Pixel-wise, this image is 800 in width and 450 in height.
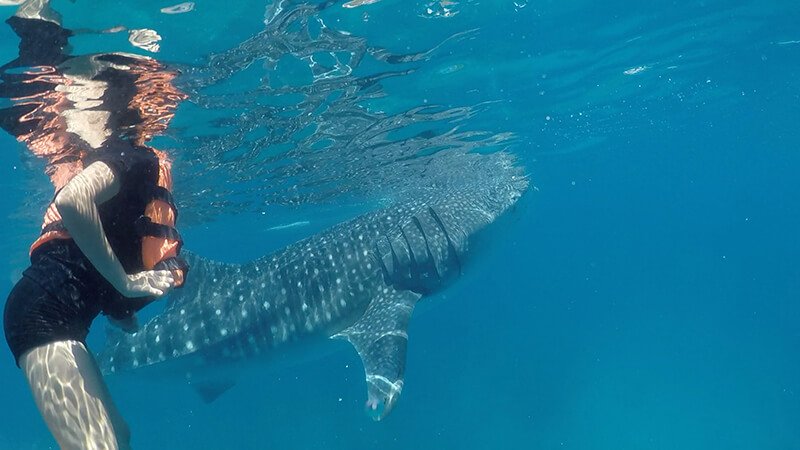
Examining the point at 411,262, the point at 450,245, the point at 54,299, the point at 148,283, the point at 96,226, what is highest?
the point at 96,226

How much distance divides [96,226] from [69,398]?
1056 millimetres

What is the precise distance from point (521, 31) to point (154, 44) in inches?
281

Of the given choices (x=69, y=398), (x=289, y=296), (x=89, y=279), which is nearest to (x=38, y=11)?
(x=89, y=279)

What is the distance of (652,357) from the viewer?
53.5m

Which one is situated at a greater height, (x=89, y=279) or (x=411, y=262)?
(x=89, y=279)

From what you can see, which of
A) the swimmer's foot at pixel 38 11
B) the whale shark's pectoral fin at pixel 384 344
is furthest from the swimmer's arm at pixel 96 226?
the swimmer's foot at pixel 38 11

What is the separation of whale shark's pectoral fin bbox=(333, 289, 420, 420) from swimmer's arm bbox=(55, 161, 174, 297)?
3032 millimetres

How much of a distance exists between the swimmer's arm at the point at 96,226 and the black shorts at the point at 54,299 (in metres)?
0.29

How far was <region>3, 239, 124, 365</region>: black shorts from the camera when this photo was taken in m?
3.51

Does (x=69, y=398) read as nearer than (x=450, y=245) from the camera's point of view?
Yes

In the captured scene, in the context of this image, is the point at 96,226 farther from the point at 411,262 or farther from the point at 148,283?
the point at 411,262

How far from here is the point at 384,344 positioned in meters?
7.24

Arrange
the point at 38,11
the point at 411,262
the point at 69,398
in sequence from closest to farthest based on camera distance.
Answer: the point at 69,398 → the point at 38,11 → the point at 411,262

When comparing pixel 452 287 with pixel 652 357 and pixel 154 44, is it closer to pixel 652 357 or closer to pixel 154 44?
pixel 154 44
